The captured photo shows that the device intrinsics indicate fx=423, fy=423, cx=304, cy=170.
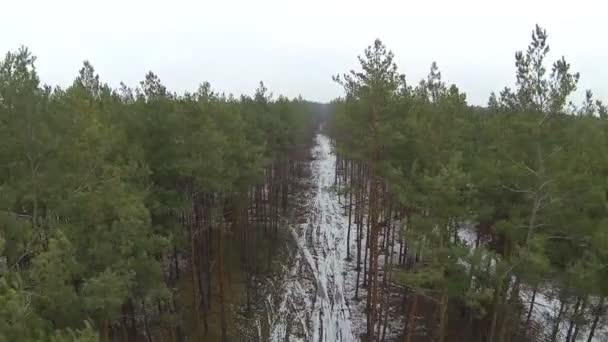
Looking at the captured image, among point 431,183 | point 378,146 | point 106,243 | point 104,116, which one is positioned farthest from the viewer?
point 378,146

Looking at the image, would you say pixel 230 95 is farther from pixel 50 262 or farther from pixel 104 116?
pixel 50 262

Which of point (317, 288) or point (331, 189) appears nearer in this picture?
point (331, 189)

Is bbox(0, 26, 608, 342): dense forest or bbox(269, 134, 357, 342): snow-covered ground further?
bbox(269, 134, 357, 342): snow-covered ground

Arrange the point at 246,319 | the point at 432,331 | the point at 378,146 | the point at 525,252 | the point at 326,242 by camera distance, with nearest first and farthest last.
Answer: the point at 525,252, the point at 378,146, the point at 432,331, the point at 246,319, the point at 326,242

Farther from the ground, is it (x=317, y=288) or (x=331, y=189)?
(x=331, y=189)

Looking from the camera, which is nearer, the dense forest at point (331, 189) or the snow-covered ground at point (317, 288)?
the dense forest at point (331, 189)

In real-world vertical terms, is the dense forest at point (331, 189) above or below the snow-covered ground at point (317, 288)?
above

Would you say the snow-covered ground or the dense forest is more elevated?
the dense forest

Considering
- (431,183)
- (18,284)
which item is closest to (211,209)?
(431,183)
